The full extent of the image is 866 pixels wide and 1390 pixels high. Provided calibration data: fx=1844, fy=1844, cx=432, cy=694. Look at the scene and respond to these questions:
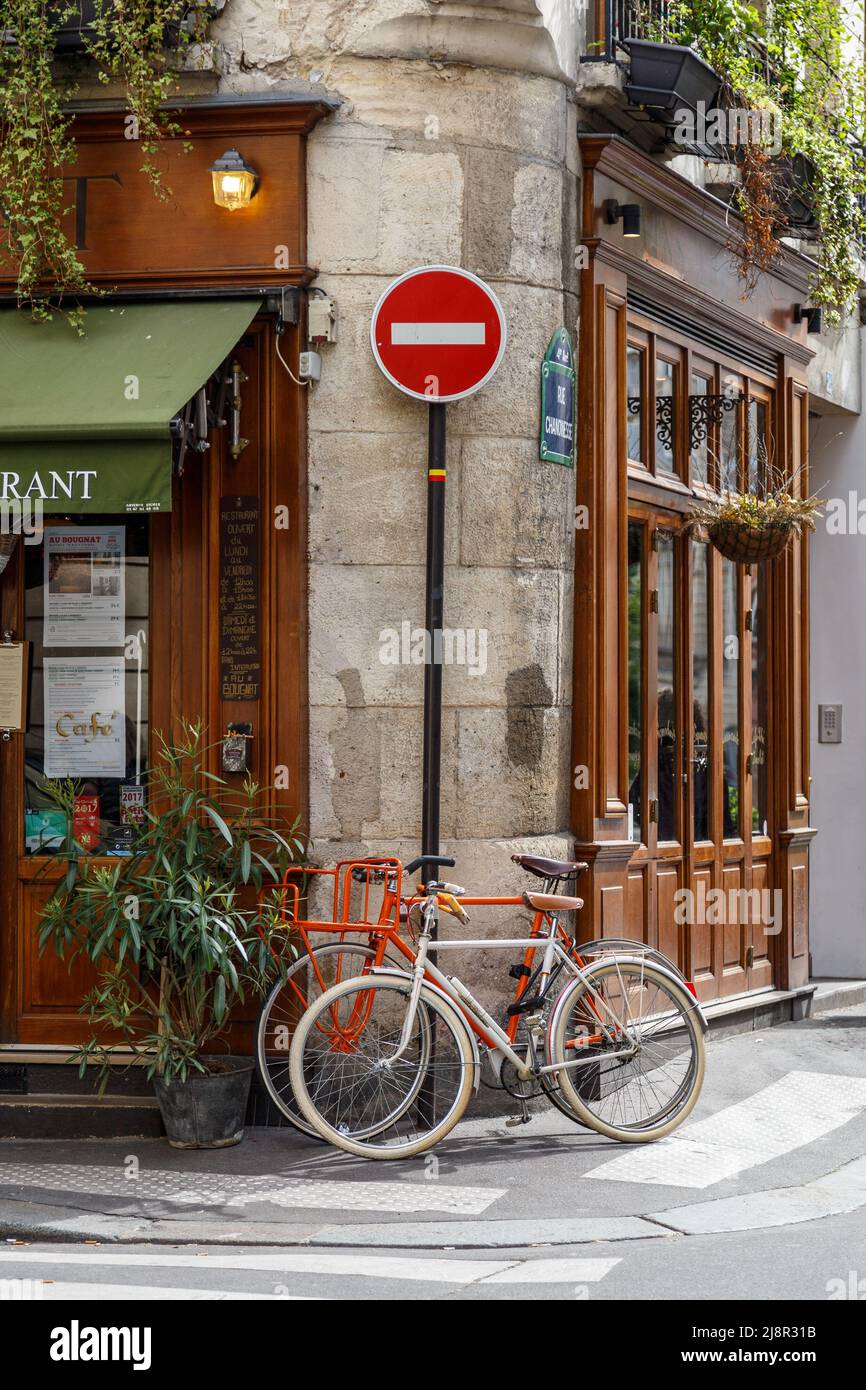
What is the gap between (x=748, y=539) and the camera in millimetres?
10188

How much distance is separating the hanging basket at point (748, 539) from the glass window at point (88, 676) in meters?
3.33

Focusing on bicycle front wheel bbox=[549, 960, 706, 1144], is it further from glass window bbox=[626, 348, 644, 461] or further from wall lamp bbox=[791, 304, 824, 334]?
wall lamp bbox=[791, 304, 824, 334]

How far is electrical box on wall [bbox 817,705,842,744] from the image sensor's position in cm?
1334

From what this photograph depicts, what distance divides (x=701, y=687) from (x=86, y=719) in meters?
4.02

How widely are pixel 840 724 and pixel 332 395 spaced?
6105 mm

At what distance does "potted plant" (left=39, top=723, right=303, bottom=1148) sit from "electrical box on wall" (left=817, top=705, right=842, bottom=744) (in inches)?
239

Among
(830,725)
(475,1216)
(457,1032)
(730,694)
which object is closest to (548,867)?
(457,1032)

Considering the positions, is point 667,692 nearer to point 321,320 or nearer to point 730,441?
point 730,441

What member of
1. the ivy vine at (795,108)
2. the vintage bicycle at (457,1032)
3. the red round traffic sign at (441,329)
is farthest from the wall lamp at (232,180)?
the vintage bicycle at (457,1032)

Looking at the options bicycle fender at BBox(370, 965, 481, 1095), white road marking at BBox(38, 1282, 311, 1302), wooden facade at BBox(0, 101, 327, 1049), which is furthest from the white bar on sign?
white road marking at BBox(38, 1282, 311, 1302)

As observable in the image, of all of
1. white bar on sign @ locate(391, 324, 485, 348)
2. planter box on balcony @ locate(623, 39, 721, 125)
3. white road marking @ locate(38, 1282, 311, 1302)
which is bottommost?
white road marking @ locate(38, 1282, 311, 1302)

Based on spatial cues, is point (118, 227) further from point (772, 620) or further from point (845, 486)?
point (845, 486)

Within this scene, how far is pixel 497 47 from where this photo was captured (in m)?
8.66
